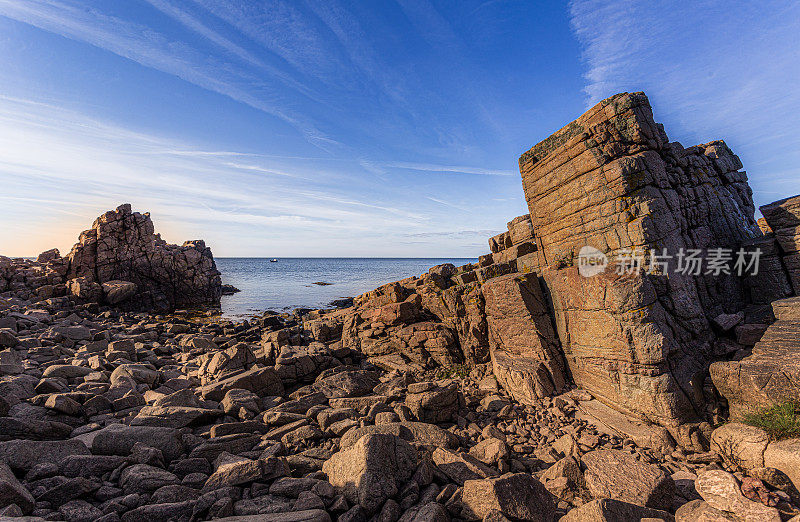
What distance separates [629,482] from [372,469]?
192 inches

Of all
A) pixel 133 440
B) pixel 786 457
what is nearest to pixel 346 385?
pixel 133 440

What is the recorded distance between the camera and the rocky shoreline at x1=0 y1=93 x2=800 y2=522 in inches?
216

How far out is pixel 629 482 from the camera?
6.15 m

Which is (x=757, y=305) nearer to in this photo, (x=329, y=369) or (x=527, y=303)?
(x=527, y=303)

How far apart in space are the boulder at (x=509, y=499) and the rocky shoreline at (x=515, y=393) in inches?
1.3

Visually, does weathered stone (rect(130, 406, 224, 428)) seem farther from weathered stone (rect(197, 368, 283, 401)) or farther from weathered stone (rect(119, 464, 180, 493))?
weathered stone (rect(119, 464, 180, 493))

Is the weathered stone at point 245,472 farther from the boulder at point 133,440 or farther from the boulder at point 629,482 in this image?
the boulder at point 629,482

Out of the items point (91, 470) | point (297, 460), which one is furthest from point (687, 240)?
point (91, 470)

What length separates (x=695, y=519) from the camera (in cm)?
490

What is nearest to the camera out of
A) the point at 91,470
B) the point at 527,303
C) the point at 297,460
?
the point at 91,470

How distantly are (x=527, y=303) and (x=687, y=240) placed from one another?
17.7ft

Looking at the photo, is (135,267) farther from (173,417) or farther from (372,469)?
(372,469)

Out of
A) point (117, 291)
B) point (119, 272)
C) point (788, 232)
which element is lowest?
point (117, 291)

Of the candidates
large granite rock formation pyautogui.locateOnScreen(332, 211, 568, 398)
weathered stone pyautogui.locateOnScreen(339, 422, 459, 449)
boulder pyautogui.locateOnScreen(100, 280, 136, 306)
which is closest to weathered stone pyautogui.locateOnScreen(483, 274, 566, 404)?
large granite rock formation pyautogui.locateOnScreen(332, 211, 568, 398)
